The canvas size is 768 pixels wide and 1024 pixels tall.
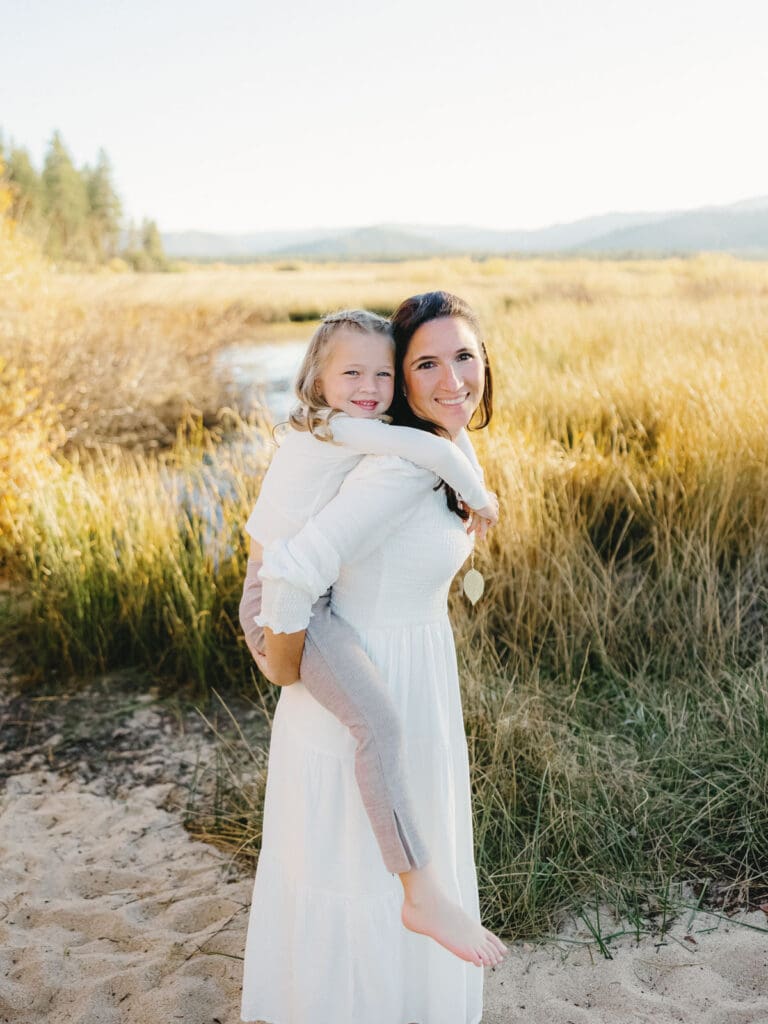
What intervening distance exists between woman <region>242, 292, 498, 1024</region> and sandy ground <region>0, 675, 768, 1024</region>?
0.21 meters

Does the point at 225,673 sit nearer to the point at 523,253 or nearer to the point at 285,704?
the point at 285,704

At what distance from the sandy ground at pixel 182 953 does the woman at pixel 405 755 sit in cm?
21

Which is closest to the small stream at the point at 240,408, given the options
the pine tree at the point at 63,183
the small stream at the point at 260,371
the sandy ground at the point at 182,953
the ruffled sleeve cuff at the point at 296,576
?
the small stream at the point at 260,371

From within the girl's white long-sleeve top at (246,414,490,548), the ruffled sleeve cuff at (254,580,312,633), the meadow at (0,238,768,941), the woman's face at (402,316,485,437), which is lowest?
the meadow at (0,238,768,941)

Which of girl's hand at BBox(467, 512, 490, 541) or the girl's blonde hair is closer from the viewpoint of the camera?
the girl's blonde hair

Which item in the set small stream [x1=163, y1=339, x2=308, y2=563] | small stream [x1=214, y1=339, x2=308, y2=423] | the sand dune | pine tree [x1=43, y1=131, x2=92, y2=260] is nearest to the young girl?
small stream [x1=163, y1=339, x2=308, y2=563]

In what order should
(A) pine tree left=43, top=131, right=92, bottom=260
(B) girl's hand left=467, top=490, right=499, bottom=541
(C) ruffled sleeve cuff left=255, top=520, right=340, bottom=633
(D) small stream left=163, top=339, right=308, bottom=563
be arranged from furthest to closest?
1. (A) pine tree left=43, top=131, right=92, bottom=260
2. (D) small stream left=163, top=339, right=308, bottom=563
3. (B) girl's hand left=467, top=490, right=499, bottom=541
4. (C) ruffled sleeve cuff left=255, top=520, right=340, bottom=633

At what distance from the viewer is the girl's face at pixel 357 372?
181 cm

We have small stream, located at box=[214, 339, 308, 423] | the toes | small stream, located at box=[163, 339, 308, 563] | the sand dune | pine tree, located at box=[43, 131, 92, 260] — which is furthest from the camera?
pine tree, located at box=[43, 131, 92, 260]

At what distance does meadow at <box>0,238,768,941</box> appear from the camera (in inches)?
113

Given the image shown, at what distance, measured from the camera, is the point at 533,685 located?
3.67 meters

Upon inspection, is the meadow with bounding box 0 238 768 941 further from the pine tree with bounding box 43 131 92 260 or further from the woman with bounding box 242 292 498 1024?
the pine tree with bounding box 43 131 92 260

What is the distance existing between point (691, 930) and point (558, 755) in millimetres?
617

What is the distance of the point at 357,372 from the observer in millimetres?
A: 1835
